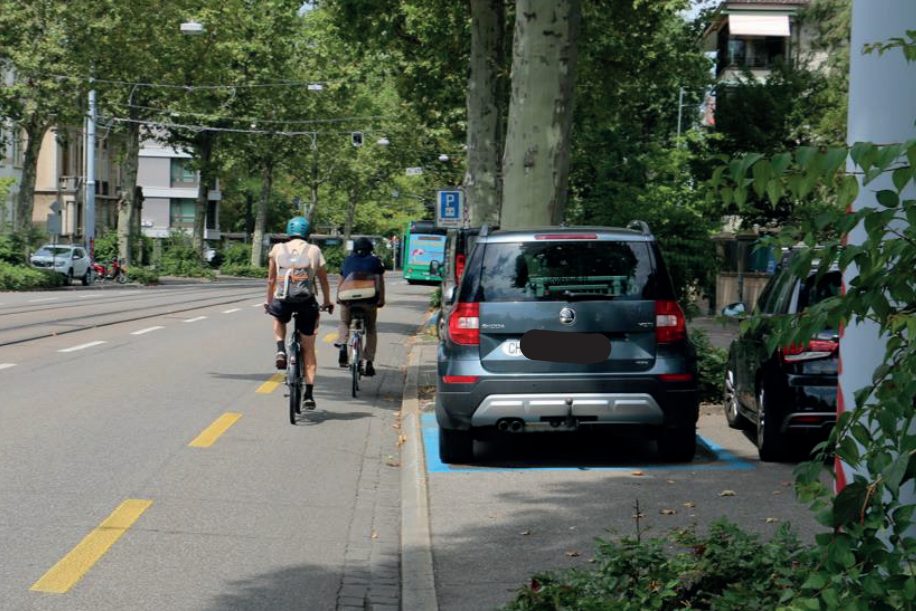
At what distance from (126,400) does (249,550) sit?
6551 mm

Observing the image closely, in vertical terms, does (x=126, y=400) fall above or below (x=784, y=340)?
below

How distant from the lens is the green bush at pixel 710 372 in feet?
46.3

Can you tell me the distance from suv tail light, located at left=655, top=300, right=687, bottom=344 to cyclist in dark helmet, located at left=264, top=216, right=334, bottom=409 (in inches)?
138

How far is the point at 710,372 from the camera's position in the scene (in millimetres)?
14320

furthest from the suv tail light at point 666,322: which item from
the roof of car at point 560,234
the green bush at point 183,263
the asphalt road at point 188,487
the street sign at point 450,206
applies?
the green bush at point 183,263

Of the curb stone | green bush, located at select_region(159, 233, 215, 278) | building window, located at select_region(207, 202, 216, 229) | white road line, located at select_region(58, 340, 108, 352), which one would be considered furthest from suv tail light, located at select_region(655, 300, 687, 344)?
building window, located at select_region(207, 202, 216, 229)

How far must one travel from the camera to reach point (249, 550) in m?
6.90

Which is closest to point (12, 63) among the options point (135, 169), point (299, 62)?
point (135, 169)

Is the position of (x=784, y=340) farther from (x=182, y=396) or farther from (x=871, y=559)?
(x=182, y=396)

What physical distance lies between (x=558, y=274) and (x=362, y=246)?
5913mm

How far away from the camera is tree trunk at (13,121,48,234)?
160 feet

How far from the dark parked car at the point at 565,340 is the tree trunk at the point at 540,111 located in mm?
4000

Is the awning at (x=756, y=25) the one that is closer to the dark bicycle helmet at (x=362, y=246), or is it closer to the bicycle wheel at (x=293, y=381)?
the dark bicycle helmet at (x=362, y=246)

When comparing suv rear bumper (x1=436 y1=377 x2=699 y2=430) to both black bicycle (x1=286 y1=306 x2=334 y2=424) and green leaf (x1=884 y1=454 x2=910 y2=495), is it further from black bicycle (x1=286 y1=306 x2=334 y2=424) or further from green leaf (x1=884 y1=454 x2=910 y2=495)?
green leaf (x1=884 y1=454 x2=910 y2=495)
